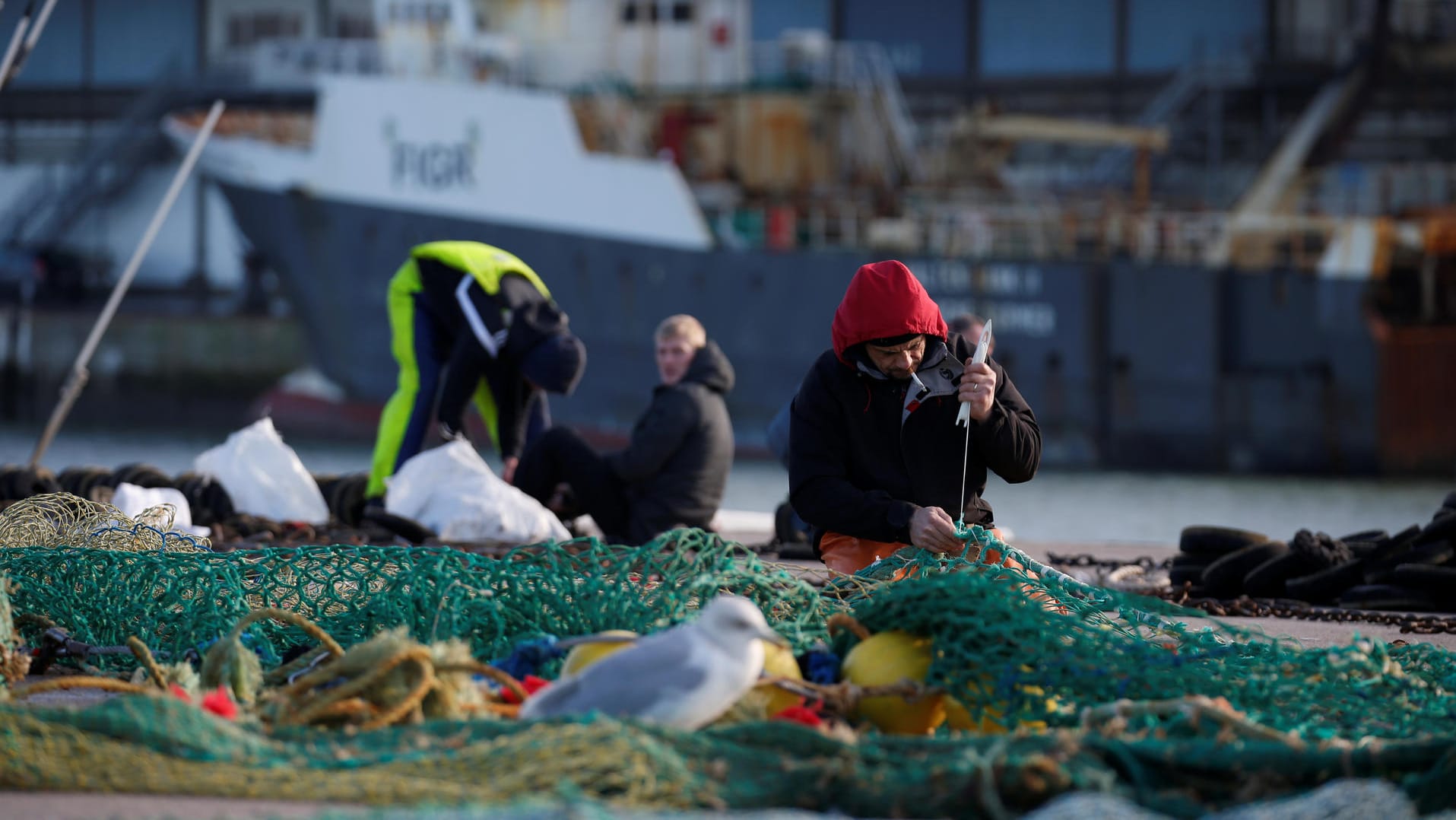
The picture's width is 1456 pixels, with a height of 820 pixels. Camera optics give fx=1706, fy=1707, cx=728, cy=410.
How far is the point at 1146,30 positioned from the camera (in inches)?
1275

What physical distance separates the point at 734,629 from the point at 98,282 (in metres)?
33.1

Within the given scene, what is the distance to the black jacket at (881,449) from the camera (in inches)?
157

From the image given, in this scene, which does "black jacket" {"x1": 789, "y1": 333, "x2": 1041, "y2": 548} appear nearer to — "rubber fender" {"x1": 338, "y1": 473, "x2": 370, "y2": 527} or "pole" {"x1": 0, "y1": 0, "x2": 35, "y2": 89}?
"rubber fender" {"x1": 338, "y1": 473, "x2": 370, "y2": 527}

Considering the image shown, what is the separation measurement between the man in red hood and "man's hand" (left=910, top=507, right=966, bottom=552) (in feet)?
0.12

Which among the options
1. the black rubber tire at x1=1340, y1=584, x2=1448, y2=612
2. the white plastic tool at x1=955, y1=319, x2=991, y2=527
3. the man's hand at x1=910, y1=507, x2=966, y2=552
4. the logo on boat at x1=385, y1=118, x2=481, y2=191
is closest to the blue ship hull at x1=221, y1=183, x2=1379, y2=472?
the logo on boat at x1=385, y1=118, x2=481, y2=191

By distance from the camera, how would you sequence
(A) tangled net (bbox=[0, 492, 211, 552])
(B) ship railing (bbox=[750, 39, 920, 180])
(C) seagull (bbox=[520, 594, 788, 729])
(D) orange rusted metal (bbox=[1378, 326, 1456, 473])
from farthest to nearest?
(B) ship railing (bbox=[750, 39, 920, 180])
(D) orange rusted metal (bbox=[1378, 326, 1456, 473])
(A) tangled net (bbox=[0, 492, 211, 552])
(C) seagull (bbox=[520, 594, 788, 729])

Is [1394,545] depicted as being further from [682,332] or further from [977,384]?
[682,332]

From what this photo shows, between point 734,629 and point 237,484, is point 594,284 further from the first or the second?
point 734,629

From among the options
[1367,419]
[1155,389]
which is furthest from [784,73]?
[1367,419]

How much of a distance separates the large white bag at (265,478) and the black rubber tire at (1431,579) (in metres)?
4.07

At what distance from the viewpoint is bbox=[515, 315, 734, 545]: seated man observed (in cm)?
633

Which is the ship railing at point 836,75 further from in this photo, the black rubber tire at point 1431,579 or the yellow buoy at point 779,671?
the yellow buoy at point 779,671

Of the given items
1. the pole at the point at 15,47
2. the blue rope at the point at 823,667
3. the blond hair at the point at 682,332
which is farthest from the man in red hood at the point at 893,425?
the pole at the point at 15,47

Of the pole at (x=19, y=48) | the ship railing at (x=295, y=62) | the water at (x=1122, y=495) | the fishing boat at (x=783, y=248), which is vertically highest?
the ship railing at (x=295, y=62)
